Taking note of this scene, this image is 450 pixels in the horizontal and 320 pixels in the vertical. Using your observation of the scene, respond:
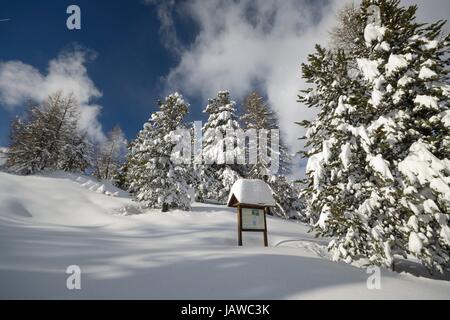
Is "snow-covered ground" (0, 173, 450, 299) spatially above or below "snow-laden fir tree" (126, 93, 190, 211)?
below

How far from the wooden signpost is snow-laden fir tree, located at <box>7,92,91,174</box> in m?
26.0

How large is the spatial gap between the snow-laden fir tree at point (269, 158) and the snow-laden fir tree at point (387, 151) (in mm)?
14830

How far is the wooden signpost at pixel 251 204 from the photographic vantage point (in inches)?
459

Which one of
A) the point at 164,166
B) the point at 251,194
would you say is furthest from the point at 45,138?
the point at 251,194

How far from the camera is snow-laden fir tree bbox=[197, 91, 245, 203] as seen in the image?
86.4 feet

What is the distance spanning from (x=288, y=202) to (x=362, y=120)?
1847cm

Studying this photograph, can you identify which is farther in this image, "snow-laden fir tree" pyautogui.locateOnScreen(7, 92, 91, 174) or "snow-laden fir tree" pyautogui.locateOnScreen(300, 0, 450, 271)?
"snow-laden fir tree" pyautogui.locateOnScreen(7, 92, 91, 174)

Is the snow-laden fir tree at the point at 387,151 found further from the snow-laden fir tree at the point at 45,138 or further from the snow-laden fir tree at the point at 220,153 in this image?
the snow-laden fir tree at the point at 45,138

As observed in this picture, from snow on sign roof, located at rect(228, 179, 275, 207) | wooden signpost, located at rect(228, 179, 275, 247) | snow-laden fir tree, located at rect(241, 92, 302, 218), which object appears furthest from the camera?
snow-laden fir tree, located at rect(241, 92, 302, 218)

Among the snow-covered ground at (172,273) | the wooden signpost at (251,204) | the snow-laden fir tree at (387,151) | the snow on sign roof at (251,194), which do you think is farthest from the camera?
the snow on sign roof at (251,194)

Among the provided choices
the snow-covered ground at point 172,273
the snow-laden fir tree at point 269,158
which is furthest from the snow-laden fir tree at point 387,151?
the snow-laden fir tree at point 269,158

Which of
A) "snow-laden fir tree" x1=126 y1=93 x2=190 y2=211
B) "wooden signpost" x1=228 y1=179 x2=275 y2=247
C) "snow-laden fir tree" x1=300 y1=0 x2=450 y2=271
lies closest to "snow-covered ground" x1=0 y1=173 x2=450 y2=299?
"snow-laden fir tree" x1=300 y1=0 x2=450 y2=271

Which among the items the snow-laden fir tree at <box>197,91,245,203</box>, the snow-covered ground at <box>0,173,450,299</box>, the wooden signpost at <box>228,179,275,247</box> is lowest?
the snow-covered ground at <box>0,173,450,299</box>

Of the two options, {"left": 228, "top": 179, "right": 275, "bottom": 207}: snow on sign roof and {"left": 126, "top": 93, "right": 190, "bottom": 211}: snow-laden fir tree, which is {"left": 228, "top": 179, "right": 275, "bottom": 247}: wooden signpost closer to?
{"left": 228, "top": 179, "right": 275, "bottom": 207}: snow on sign roof
